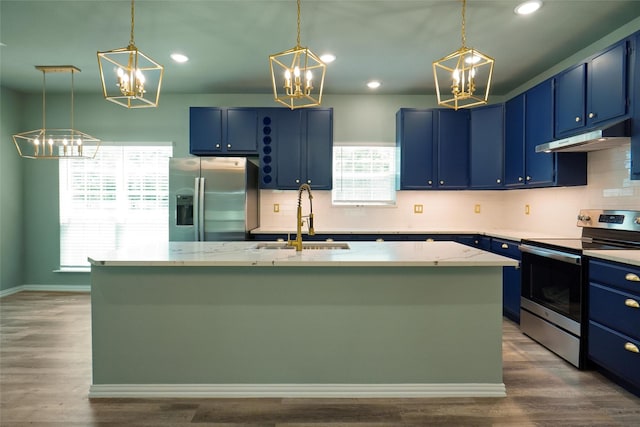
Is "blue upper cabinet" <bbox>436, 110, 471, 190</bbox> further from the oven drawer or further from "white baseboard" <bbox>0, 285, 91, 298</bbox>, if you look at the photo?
"white baseboard" <bbox>0, 285, 91, 298</bbox>

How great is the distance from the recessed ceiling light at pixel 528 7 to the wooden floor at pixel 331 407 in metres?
2.54

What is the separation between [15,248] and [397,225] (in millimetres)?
5139

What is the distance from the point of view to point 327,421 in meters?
1.98

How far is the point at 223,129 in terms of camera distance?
14.8 ft

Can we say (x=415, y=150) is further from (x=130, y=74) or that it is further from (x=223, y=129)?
(x=130, y=74)

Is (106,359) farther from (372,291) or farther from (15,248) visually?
(15,248)

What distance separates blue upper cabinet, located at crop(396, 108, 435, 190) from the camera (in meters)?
4.53

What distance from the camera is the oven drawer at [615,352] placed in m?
2.17

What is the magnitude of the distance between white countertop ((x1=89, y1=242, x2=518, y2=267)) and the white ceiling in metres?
1.86

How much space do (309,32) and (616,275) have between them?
2.93 metres

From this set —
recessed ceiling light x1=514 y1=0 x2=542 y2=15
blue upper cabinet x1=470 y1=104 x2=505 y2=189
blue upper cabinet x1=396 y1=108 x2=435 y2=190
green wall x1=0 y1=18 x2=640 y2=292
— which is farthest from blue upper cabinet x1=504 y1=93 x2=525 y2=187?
recessed ceiling light x1=514 y1=0 x2=542 y2=15

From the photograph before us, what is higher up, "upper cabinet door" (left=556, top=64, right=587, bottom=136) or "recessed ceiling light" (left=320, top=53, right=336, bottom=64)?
"recessed ceiling light" (left=320, top=53, right=336, bottom=64)

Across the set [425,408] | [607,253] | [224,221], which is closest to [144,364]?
[425,408]

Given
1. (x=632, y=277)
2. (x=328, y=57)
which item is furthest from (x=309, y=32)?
(x=632, y=277)
